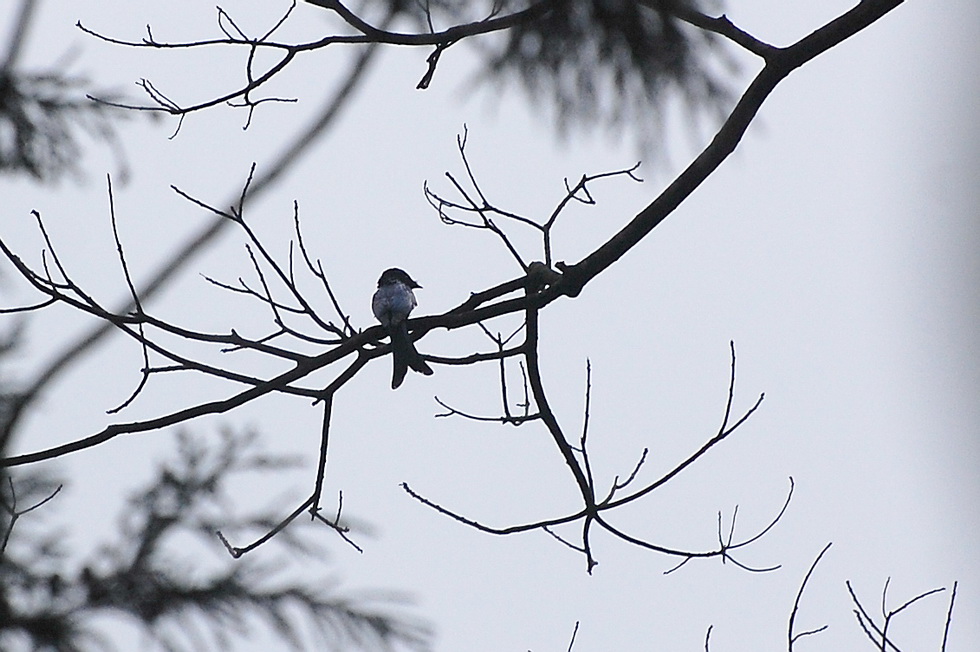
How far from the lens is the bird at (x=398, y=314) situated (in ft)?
9.51

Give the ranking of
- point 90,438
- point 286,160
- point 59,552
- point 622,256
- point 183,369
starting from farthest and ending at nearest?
point 59,552, point 286,160, point 622,256, point 183,369, point 90,438

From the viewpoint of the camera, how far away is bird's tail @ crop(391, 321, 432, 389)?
2879 mm

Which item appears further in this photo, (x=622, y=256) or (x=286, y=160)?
(x=286, y=160)

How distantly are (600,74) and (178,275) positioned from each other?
1298 millimetres

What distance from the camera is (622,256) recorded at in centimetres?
300

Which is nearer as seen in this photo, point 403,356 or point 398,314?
point 403,356

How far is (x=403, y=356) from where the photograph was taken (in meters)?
3.14

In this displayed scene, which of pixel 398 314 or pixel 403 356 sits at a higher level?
pixel 398 314

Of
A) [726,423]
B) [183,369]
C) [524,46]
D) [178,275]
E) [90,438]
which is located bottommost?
[90,438]

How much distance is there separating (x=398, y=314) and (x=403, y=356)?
0.88 m

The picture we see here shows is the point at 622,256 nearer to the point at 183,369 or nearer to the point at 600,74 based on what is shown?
the point at 600,74

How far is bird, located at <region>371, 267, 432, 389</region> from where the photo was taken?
114 inches

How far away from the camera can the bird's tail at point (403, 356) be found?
113 inches

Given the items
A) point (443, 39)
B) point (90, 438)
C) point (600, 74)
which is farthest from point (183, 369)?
point (600, 74)
